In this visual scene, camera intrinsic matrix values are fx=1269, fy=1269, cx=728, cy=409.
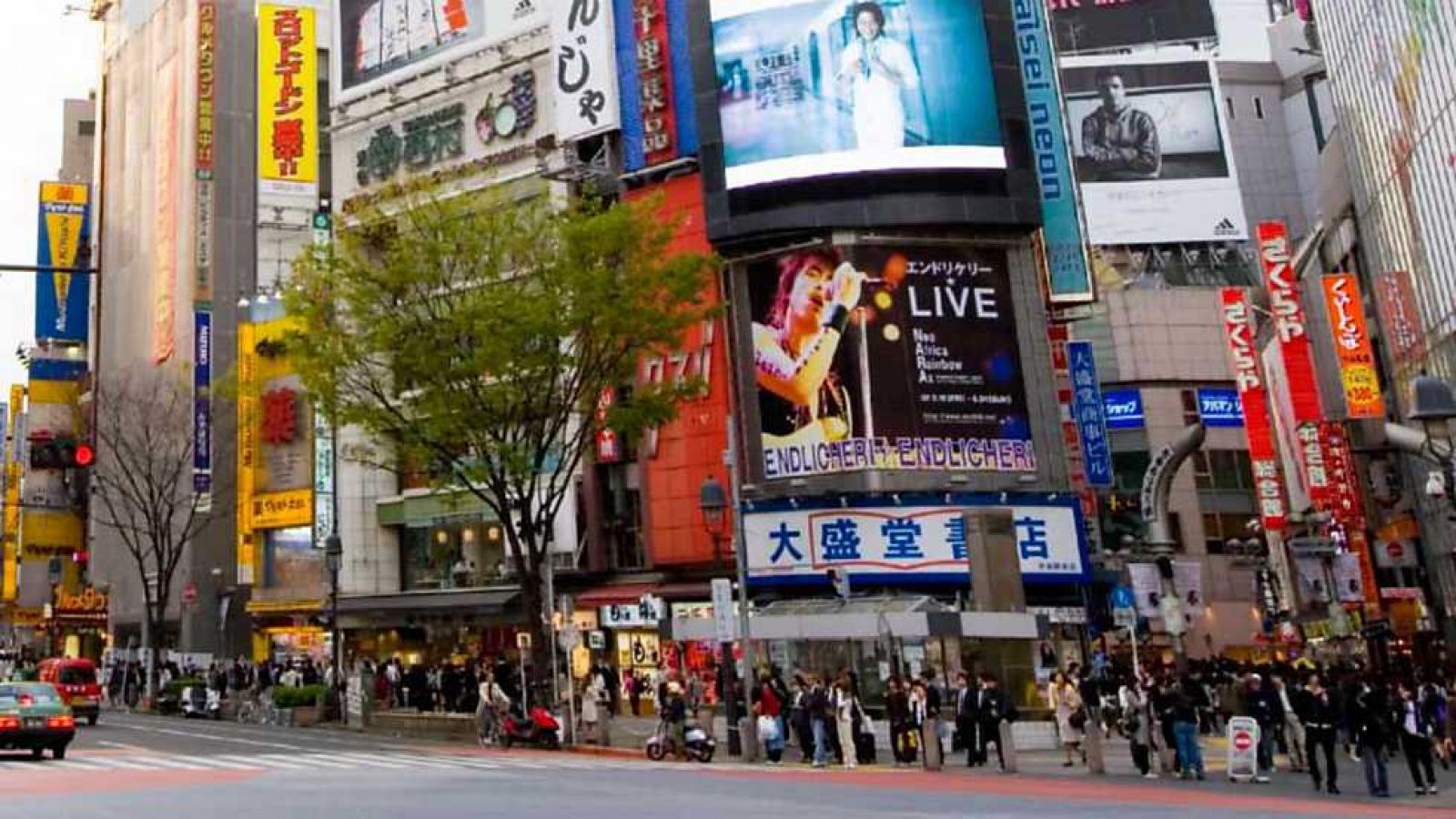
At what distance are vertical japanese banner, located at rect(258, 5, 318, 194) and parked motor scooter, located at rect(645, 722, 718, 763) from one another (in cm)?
4647

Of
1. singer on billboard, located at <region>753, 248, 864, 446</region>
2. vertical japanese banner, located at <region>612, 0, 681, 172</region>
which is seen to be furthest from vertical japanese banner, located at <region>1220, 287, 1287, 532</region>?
vertical japanese banner, located at <region>612, 0, 681, 172</region>

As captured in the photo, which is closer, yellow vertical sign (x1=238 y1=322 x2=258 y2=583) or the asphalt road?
the asphalt road

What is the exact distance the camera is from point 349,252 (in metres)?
30.3

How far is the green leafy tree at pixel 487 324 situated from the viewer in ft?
96.5

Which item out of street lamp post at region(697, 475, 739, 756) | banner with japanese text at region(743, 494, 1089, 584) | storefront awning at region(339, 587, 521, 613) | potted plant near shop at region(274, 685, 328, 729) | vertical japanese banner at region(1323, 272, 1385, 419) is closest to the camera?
street lamp post at region(697, 475, 739, 756)

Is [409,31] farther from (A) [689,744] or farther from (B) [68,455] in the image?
(B) [68,455]

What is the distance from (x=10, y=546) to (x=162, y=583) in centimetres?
5760

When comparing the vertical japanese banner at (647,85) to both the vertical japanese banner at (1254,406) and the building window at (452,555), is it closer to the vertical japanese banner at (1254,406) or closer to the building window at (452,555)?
the building window at (452,555)

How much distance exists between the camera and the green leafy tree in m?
29.4

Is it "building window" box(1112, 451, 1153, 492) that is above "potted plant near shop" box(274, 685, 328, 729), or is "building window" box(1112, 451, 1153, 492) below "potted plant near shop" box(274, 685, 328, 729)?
above

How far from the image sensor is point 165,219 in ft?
229

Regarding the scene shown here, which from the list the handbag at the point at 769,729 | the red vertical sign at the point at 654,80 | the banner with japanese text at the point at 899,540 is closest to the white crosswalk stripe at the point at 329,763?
the handbag at the point at 769,729

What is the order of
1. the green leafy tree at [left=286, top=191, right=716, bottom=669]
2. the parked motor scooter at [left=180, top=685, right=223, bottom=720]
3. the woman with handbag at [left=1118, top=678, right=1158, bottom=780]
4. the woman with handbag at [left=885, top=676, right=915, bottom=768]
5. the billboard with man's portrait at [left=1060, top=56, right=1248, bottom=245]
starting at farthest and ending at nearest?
the billboard with man's portrait at [left=1060, top=56, right=1248, bottom=245] < the parked motor scooter at [left=180, top=685, right=223, bottom=720] < the green leafy tree at [left=286, top=191, right=716, bottom=669] < the woman with handbag at [left=885, top=676, right=915, bottom=768] < the woman with handbag at [left=1118, top=678, right=1158, bottom=780]

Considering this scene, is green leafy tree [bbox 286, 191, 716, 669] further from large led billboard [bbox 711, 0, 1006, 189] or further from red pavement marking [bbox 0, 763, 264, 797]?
large led billboard [bbox 711, 0, 1006, 189]
